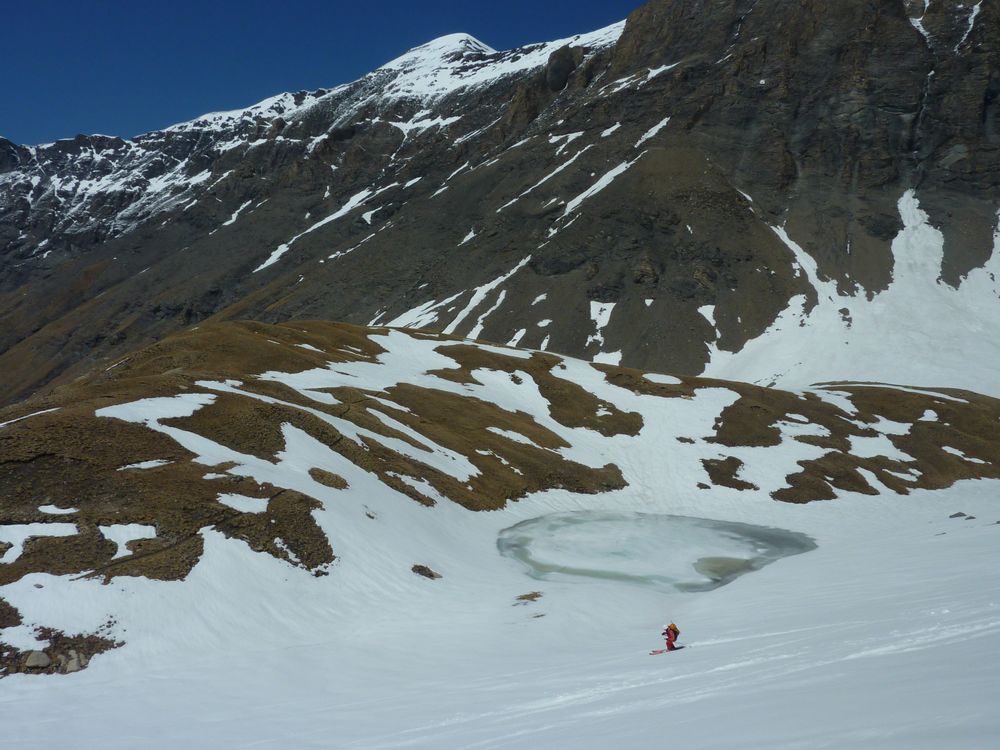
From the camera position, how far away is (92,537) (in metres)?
24.2

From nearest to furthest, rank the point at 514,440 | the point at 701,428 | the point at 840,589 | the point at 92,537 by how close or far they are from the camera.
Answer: the point at 840,589 → the point at 92,537 → the point at 514,440 → the point at 701,428

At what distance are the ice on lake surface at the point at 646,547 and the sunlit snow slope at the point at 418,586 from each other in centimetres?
78

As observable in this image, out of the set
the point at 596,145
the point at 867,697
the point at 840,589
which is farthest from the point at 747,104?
the point at 867,697

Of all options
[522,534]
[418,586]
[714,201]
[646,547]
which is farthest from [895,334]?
[418,586]

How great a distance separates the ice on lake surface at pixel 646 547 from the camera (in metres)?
32.8

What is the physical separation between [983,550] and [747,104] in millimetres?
171779

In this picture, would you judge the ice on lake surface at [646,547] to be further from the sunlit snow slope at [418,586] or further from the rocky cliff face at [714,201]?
the rocky cliff face at [714,201]

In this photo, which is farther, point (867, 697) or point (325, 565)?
point (325, 565)

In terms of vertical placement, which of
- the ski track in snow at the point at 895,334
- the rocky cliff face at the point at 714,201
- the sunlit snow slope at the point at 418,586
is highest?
the rocky cliff face at the point at 714,201

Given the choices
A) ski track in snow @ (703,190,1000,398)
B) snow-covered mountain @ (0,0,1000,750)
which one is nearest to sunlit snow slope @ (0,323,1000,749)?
snow-covered mountain @ (0,0,1000,750)

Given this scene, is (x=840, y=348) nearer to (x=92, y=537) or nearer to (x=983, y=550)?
(x=983, y=550)

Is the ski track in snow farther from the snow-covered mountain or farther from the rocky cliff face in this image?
the rocky cliff face

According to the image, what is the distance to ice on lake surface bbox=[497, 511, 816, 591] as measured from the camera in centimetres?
3275

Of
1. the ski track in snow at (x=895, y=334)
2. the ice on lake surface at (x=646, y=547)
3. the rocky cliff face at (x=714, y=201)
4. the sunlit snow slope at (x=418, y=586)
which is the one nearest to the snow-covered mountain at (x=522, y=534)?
the sunlit snow slope at (x=418, y=586)
